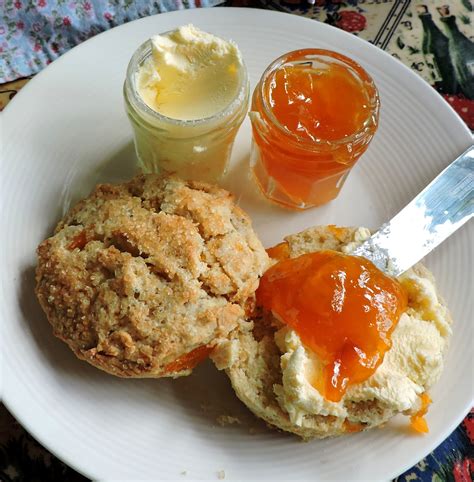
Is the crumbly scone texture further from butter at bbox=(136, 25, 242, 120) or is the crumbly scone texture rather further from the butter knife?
the butter knife

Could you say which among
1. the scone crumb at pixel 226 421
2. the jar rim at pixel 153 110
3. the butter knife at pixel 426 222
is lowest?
the scone crumb at pixel 226 421

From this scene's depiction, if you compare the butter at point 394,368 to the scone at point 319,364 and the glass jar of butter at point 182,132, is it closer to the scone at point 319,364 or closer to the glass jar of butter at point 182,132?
the scone at point 319,364

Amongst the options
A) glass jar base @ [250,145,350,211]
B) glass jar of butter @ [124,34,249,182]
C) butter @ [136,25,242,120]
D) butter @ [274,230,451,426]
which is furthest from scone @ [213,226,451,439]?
butter @ [136,25,242,120]

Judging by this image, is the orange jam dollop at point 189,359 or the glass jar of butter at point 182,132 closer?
the orange jam dollop at point 189,359

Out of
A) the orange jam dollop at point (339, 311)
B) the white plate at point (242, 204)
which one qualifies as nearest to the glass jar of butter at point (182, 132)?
the white plate at point (242, 204)

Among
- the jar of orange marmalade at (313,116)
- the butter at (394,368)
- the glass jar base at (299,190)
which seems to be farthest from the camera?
the glass jar base at (299,190)

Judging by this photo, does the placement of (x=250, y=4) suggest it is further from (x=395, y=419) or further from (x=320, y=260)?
(x=395, y=419)
